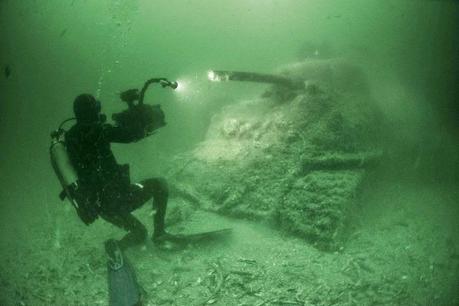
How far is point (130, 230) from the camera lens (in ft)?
17.3

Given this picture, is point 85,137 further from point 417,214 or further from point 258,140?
point 417,214

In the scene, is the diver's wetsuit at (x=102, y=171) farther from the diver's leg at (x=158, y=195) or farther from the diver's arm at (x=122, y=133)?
the diver's leg at (x=158, y=195)

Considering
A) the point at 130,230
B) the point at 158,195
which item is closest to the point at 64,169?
the point at 158,195

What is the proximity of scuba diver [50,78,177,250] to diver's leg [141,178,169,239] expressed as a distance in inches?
15.5

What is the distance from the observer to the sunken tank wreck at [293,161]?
5.78 metres

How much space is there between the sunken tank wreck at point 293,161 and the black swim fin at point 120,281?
7.71 feet

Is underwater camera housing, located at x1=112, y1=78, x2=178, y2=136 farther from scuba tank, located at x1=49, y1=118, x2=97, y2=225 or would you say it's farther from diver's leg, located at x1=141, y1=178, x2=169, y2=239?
diver's leg, located at x1=141, y1=178, x2=169, y2=239

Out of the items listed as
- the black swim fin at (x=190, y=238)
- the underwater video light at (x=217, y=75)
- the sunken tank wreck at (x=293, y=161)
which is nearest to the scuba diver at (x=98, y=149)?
the black swim fin at (x=190, y=238)

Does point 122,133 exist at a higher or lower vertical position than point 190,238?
higher

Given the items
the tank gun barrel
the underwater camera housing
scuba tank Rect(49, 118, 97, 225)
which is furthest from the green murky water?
scuba tank Rect(49, 118, 97, 225)

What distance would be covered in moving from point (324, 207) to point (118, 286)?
3.26 metres

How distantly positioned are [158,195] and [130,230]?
27.6 inches

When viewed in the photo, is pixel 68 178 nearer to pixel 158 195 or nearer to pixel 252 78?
pixel 158 195

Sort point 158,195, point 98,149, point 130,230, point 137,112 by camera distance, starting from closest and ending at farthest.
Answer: point 137,112 → point 98,149 → point 158,195 → point 130,230
